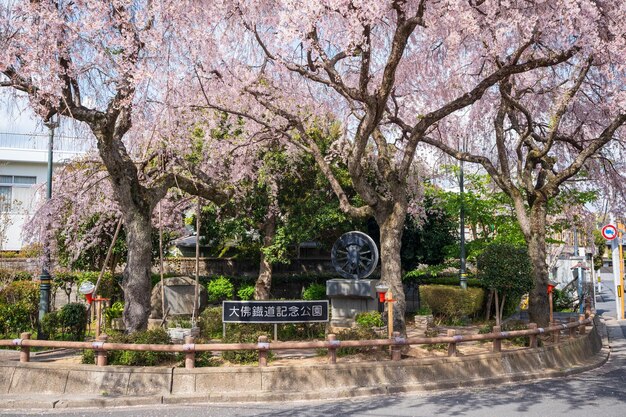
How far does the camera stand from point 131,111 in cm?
1190

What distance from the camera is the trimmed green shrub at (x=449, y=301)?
1958 cm

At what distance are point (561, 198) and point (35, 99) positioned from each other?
18417mm

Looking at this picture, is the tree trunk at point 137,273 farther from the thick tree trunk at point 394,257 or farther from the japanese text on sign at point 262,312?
the thick tree trunk at point 394,257

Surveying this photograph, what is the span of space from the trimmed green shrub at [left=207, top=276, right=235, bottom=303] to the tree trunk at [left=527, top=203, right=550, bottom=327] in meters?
12.3

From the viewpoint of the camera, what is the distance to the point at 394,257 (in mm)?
12961

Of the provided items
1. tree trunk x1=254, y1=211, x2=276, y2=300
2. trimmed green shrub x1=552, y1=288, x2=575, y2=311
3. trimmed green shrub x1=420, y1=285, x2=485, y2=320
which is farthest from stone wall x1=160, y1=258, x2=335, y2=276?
trimmed green shrub x1=552, y1=288, x2=575, y2=311

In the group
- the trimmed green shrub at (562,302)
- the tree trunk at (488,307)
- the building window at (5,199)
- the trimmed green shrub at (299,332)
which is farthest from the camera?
the building window at (5,199)

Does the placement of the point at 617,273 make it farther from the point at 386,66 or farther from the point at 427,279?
the point at 386,66

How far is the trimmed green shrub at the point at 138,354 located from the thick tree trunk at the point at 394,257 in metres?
5.03

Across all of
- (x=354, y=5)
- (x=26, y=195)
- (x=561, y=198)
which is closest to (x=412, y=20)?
(x=354, y=5)

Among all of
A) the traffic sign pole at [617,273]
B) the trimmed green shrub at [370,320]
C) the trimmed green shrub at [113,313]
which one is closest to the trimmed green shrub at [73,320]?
the trimmed green shrub at [113,313]

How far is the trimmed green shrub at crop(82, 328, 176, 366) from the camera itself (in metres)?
10.5

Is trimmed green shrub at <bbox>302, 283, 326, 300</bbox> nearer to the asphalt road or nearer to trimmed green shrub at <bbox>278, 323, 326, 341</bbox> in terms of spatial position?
trimmed green shrub at <bbox>278, 323, 326, 341</bbox>

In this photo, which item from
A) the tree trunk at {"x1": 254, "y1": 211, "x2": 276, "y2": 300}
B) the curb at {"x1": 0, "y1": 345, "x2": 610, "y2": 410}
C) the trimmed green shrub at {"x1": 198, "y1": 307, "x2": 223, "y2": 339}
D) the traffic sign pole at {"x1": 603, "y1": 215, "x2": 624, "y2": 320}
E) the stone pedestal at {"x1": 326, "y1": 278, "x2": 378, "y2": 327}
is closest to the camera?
the curb at {"x1": 0, "y1": 345, "x2": 610, "y2": 410}
